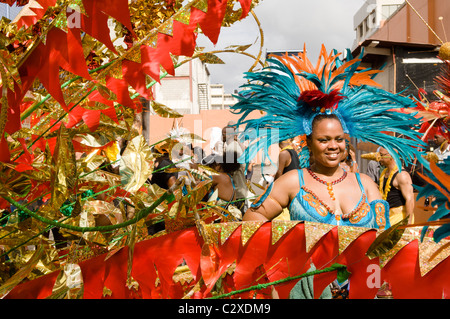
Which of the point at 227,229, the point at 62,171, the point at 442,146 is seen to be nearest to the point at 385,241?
the point at 227,229

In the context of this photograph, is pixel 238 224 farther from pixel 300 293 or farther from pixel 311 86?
pixel 311 86

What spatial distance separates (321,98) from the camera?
2.30m

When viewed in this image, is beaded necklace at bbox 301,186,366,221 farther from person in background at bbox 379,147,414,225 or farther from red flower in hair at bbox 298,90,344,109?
person in background at bbox 379,147,414,225

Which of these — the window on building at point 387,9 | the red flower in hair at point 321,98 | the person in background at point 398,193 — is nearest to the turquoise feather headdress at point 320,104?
the red flower in hair at point 321,98

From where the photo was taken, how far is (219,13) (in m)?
0.89

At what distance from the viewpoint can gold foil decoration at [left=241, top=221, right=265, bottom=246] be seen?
1.08m

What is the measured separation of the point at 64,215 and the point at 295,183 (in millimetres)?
1577

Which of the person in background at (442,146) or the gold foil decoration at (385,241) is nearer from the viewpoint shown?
the gold foil decoration at (385,241)

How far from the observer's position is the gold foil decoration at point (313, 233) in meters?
1.07

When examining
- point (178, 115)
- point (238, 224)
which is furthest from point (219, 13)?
point (238, 224)

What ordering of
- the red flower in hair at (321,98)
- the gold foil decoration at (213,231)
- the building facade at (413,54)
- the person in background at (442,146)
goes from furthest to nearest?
the building facade at (413,54) → the person in background at (442,146) → the red flower in hair at (321,98) → the gold foil decoration at (213,231)

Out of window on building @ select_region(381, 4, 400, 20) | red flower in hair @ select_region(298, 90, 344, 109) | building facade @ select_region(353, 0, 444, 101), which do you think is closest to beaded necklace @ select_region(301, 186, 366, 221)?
red flower in hair @ select_region(298, 90, 344, 109)

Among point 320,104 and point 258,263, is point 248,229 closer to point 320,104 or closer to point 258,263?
point 258,263

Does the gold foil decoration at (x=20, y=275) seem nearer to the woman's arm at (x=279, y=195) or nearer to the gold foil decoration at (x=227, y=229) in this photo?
the gold foil decoration at (x=227, y=229)
